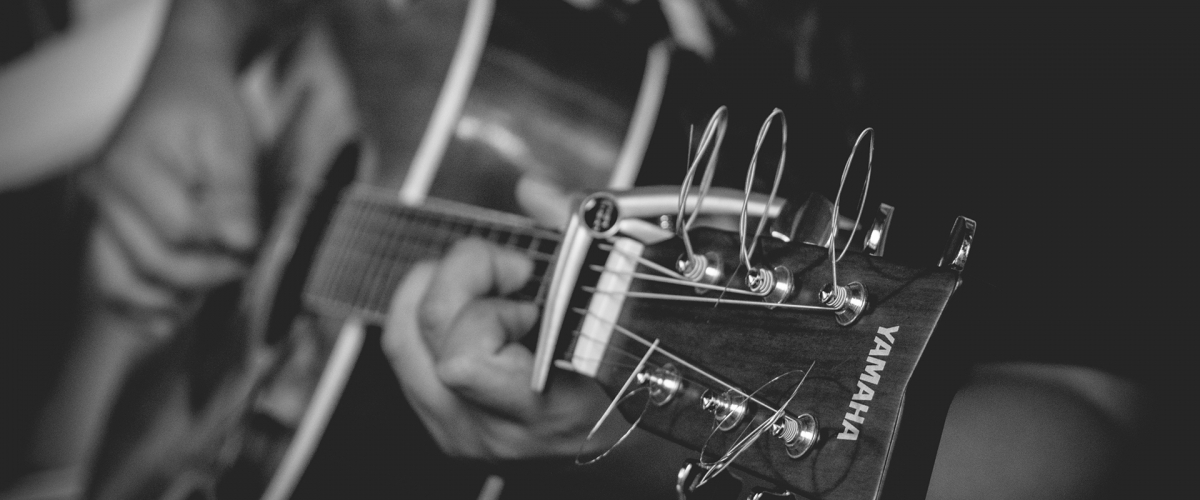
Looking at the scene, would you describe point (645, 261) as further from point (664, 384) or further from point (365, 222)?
point (365, 222)

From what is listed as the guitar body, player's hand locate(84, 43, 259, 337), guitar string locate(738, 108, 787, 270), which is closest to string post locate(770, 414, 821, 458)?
guitar string locate(738, 108, 787, 270)

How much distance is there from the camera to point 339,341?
933mm

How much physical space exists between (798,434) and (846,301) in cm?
9

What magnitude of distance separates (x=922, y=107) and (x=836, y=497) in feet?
1.65

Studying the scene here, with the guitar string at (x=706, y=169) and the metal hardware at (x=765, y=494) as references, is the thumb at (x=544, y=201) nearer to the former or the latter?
the guitar string at (x=706, y=169)

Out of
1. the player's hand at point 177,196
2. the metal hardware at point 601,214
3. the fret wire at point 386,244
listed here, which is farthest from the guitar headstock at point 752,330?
the player's hand at point 177,196

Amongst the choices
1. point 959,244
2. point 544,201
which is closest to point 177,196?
point 544,201

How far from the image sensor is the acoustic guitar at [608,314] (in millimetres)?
411

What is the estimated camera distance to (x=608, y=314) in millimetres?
Result: 569

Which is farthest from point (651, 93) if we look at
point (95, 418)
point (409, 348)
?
point (95, 418)

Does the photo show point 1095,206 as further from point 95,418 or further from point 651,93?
point 95,418

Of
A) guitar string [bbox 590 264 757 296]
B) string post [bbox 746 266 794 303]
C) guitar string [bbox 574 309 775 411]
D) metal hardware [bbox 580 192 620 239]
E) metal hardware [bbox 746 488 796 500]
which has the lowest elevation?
metal hardware [bbox 746 488 796 500]

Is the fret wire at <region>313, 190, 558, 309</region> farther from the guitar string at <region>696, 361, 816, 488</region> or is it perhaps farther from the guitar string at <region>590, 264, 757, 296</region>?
the guitar string at <region>696, 361, 816, 488</region>

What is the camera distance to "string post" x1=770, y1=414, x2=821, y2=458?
16.3 inches
